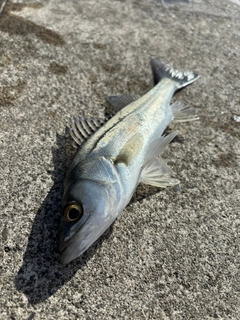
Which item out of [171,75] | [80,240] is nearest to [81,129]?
[80,240]

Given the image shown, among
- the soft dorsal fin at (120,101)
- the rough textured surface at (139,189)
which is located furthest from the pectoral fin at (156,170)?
the soft dorsal fin at (120,101)

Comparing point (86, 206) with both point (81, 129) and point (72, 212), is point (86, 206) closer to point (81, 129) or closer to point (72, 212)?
point (72, 212)

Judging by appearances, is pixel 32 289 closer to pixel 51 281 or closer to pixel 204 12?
pixel 51 281

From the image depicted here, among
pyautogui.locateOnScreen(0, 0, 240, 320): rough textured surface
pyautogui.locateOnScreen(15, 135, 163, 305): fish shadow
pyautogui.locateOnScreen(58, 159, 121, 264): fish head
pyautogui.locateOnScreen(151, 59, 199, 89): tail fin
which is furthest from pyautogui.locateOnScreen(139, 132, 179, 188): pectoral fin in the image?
pyautogui.locateOnScreen(151, 59, 199, 89): tail fin

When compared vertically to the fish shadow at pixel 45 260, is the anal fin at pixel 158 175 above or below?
above

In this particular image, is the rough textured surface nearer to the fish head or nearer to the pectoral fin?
the pectoral fin

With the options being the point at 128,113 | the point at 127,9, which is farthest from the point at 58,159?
the point at 127,9

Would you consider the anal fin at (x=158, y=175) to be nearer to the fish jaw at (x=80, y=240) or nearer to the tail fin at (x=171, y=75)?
the fish jaw at (x=80, y=240)
